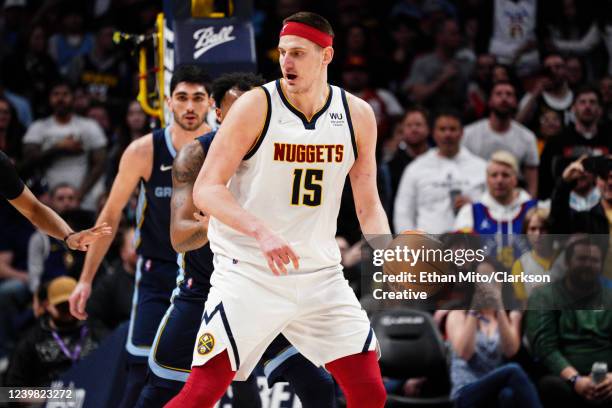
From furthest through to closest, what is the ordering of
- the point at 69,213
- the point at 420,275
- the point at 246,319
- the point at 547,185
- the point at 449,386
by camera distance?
the point at 69,213 < the point at 547,185 < the point at 449,386 < the point at 420,275 < the point at 246,319

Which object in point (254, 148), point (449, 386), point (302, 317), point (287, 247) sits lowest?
point (449, 386)

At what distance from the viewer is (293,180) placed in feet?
17.0

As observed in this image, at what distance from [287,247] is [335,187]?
2.23 feet

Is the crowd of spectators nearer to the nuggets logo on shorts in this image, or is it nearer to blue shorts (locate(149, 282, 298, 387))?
blue shorts (locate(149, 282, 298, 387))

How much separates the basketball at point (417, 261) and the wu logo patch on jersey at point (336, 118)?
64 centimetres

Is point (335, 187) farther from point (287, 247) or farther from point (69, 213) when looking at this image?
point (69, 213)

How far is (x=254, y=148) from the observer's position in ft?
16.9

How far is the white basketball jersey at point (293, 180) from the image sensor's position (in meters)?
5.16

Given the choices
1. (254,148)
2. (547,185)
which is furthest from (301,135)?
(547,185)

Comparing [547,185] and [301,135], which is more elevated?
[301,135]

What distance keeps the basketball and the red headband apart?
102cm

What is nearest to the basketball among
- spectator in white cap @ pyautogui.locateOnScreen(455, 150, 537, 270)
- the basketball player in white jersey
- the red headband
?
the basketball player in white jersey

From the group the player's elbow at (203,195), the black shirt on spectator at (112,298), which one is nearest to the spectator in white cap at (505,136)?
the black shirt on spectator at (112,298)

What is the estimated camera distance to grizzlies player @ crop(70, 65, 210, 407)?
6699mm
